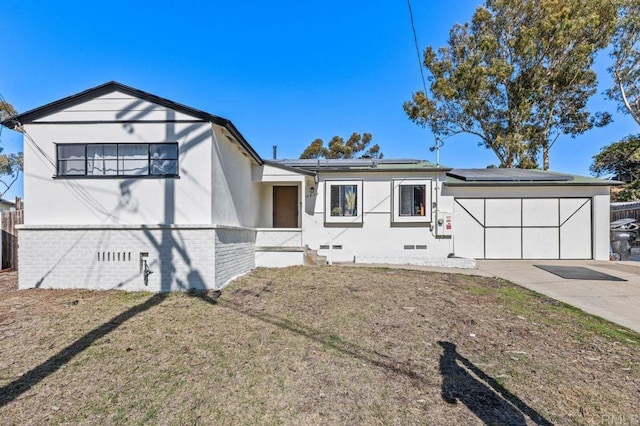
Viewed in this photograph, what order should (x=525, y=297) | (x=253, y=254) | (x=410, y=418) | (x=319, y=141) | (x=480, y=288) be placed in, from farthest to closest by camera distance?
(x=319, y=141) → (x=253, y=254) → (x=480, y=288) → (x=525, y=297) → (x=410, y=418)

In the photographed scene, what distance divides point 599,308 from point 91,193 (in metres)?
10.7

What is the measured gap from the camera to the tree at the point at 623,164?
22.2 metres

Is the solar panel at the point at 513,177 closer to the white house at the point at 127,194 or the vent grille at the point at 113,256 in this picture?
the white house at the point at 127,194

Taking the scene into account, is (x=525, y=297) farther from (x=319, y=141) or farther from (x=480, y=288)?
(x=319, y=141)

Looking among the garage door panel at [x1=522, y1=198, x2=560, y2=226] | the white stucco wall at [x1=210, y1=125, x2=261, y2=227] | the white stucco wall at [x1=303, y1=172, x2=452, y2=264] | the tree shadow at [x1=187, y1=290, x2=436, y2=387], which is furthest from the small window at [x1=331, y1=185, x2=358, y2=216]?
the garage door panel at [x1=522, y1=198, x2=560, y2=226]

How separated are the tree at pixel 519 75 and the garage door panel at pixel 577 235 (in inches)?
275

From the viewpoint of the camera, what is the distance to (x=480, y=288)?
272 inches

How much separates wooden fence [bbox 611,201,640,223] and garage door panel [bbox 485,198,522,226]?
8.58 metres

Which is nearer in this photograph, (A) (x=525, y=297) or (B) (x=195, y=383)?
(B) (x=195, y=383)

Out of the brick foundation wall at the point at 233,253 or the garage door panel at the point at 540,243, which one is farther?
the garage door panel at the point at 540,243

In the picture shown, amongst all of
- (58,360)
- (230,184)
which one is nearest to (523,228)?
(230,184)

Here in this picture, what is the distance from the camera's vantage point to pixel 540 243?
11.5 metres

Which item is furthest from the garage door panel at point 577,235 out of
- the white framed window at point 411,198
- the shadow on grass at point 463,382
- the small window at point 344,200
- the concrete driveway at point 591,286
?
the shadow on grass at point 463,382

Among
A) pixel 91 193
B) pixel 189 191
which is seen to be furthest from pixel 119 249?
pixel 189 191
